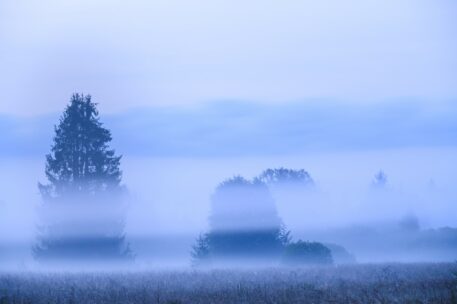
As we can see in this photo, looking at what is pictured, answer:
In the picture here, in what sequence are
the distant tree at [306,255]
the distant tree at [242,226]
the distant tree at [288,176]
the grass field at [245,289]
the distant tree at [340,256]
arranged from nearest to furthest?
1. the grass field at [245,289]
2. the distant tree at [306,255]
3. the distant tree at [242,226]
4. the distant tree at [340,256]
5. the distant tree at [288,176]

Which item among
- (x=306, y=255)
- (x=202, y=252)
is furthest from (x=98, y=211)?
(x=306, y=255)

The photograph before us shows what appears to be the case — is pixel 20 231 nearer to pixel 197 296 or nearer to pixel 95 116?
pixel 95 116

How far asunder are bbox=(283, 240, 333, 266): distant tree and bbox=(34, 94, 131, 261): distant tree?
13.9m

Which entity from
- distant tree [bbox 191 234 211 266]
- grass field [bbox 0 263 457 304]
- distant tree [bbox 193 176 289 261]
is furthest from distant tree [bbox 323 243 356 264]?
grass field [bbox 0 263 457 304]

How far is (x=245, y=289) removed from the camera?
1875 centimetres

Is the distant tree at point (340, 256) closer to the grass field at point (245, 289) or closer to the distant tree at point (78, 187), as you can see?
the distant tree at point (78, 187)

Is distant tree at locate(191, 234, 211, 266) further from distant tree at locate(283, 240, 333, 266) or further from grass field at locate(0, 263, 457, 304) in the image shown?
grass field at locate(0, 263, 457, 304)

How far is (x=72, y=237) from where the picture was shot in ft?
151

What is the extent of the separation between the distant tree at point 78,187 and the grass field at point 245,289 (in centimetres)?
2207

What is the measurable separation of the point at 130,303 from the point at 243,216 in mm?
30952

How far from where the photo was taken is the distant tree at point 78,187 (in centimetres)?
4531

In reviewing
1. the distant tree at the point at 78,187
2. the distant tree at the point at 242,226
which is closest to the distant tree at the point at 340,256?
the distant tree at the point at 242,226

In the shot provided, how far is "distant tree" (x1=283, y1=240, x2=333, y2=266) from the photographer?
120ft

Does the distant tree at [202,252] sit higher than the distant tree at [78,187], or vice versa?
the distant tree at [78,187]
